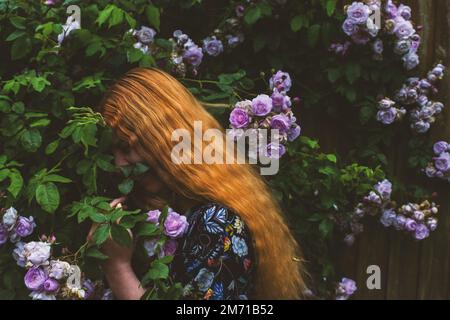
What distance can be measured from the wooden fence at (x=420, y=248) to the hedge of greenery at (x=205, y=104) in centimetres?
10

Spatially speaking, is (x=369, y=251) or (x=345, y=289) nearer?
(x=345, y=289)

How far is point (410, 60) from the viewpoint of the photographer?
3.09 m

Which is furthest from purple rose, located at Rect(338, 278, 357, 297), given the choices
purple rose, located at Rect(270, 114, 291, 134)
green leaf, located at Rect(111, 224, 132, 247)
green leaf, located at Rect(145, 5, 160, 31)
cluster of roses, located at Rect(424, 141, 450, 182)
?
green leaf, located at Rect(145, 5, 160, 31)

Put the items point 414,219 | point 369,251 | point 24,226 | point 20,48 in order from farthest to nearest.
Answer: point 369,251 < point 414,219 < point 20,48 < point 24,226

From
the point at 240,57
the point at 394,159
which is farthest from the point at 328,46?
the point at 394,159

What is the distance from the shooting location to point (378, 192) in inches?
117

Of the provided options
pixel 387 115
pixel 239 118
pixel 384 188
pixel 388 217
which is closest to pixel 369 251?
pixel 388 217

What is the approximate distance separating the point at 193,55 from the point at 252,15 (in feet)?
1.07

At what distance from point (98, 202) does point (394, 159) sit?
1.56m

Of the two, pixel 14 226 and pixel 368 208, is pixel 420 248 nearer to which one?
pixel 368 208

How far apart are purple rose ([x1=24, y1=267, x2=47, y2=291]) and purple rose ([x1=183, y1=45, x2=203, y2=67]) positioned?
111 centimetres

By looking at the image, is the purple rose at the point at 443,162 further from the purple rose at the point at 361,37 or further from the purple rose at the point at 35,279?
the purple rose at the point at 35,279

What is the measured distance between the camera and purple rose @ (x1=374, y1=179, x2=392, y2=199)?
298cm

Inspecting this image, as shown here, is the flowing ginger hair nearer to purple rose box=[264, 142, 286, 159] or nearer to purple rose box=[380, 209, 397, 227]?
purple rose box=[264, 142, 286, 159]
